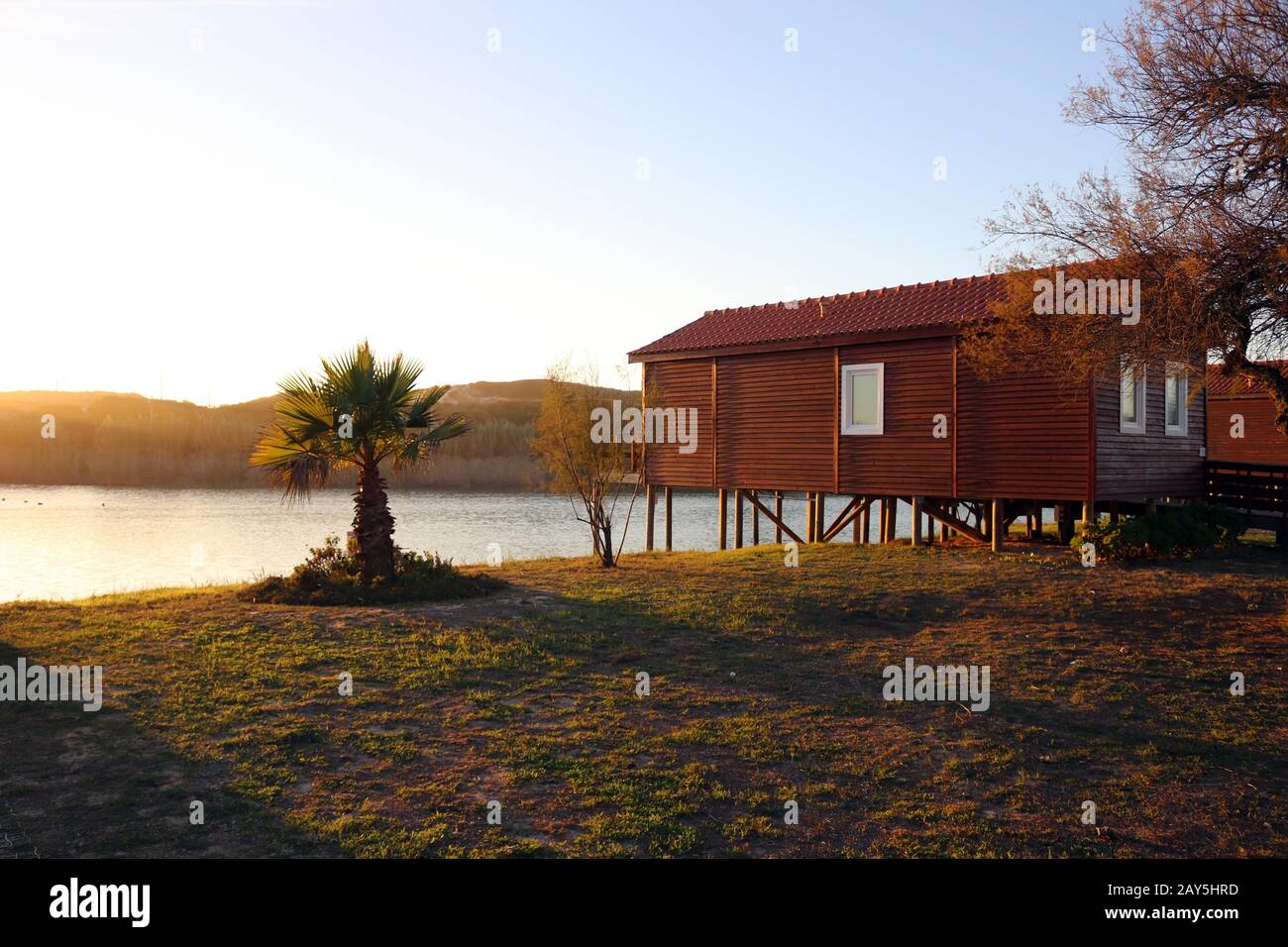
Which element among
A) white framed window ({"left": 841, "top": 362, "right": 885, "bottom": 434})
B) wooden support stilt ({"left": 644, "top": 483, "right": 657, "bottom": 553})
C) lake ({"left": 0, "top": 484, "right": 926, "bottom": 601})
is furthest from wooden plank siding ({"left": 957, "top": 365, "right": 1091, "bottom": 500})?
lake ({"left": 0, "top": 484, "right": 926, "bottom": 601})

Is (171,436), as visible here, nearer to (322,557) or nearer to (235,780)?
(322,557)

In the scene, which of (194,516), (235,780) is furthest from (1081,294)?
(194,516)

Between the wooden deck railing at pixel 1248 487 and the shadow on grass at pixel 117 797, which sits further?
the wooden deck railing at pixel 1248 487

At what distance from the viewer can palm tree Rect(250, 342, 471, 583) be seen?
1459cm

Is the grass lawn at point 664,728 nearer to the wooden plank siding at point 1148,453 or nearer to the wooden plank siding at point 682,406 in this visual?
the wooden plank siding at point 1148,453

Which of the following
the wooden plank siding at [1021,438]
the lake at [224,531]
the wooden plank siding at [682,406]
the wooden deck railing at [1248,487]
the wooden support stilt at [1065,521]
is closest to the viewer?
the wooden plank siding at [1021,438]

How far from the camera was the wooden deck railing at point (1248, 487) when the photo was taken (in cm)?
2016

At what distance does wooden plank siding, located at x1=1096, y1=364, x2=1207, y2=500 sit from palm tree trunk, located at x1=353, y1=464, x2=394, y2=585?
13.0 meters

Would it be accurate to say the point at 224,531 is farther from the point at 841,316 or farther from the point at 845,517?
the point at 841,316

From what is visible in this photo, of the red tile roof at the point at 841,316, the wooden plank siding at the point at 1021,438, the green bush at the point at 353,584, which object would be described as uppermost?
the red tile roof at the point at 841,316

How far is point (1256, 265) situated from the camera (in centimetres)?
1008

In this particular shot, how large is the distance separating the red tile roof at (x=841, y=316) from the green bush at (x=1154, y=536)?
4888mm

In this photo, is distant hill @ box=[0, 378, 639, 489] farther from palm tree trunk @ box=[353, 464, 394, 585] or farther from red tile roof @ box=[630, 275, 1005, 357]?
palm tree trunk @ box=[353, 464, 394, 585]

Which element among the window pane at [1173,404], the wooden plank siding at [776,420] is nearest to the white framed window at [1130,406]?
the window pane at [1173,404]
